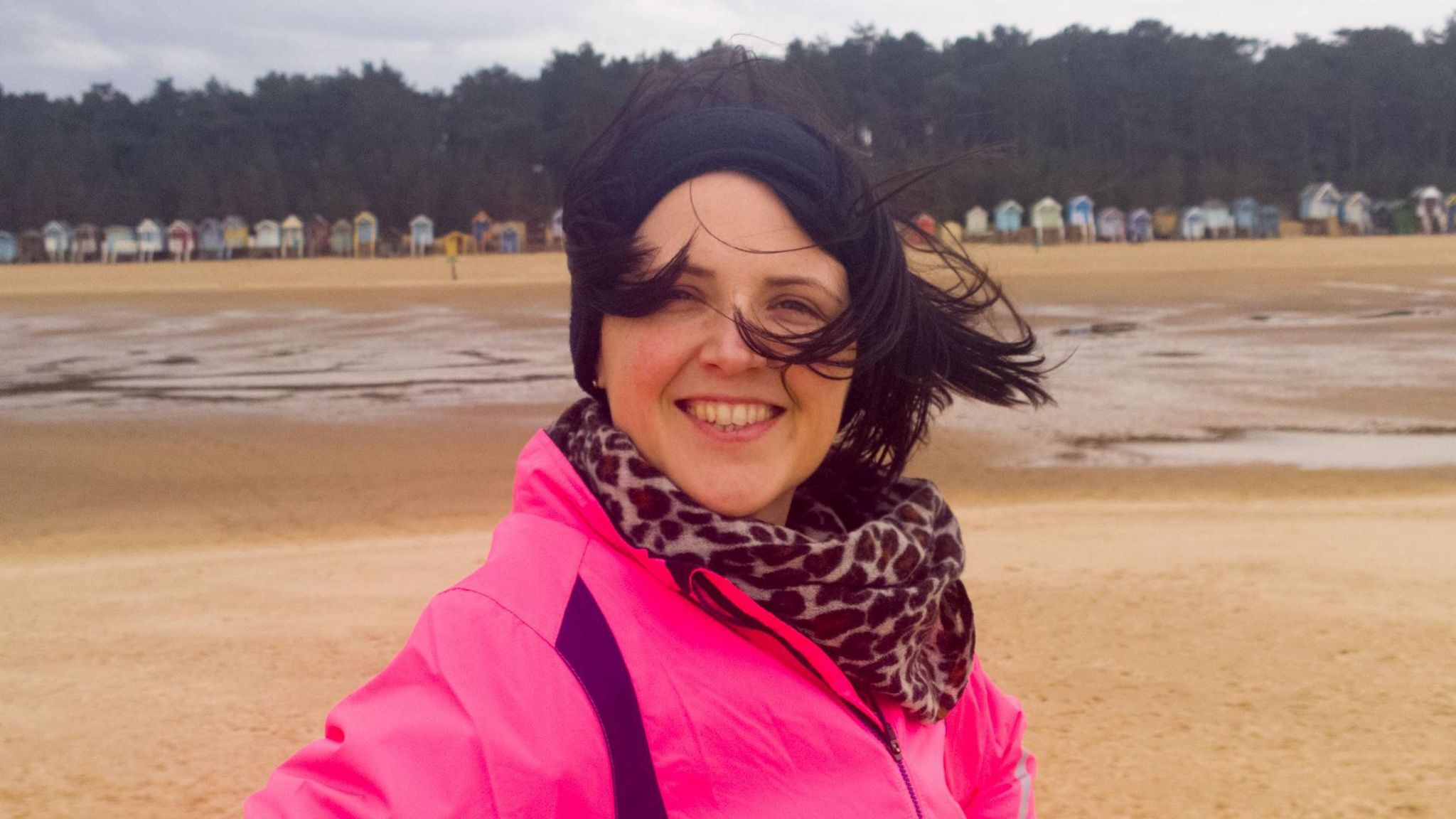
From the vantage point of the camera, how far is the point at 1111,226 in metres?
55.7

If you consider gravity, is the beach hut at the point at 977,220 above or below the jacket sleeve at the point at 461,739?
above

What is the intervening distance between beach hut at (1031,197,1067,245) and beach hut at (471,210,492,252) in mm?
23033

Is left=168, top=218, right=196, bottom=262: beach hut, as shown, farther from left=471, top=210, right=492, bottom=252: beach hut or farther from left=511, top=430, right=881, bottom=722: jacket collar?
left=511, top=430, right=881, bottom=722: jacket collar

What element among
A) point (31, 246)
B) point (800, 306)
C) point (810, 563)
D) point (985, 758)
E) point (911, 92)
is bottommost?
point (985, 758)

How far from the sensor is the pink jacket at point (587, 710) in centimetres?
141

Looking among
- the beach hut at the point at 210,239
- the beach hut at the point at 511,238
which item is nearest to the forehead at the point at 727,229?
the beach hut at the point at 511,238

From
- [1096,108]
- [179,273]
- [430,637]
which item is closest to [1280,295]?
[430,637]

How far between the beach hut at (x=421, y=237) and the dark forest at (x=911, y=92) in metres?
2.82

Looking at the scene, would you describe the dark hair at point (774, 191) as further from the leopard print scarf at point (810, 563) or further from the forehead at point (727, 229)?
the leopard print scarf at point (810, 563)

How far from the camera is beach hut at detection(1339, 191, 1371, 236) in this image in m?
54.8

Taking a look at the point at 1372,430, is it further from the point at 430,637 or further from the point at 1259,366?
the point at 430,637

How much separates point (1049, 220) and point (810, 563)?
55937 millimetres

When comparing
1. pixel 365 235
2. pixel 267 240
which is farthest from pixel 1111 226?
pixel 267 240

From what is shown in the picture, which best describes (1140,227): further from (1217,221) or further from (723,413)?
(723,413)
